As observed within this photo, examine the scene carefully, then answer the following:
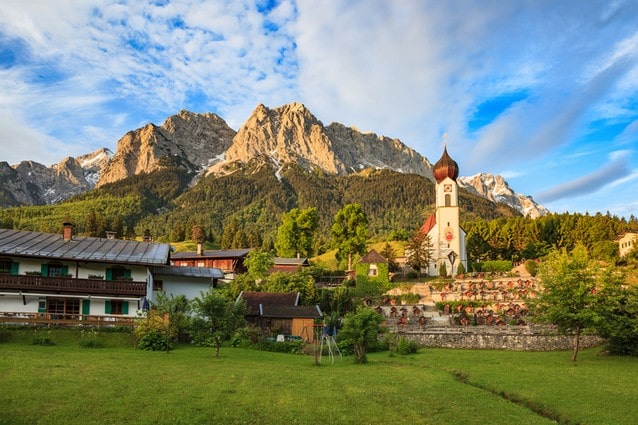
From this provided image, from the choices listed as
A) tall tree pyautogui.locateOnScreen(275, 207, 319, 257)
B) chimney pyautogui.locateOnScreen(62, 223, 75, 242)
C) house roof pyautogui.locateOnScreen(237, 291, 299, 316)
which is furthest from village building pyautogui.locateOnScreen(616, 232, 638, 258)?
chimney pyautogui.locateOnScreen(62, 223, 75, 242)

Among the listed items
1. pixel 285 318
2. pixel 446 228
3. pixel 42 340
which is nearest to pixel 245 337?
pixel 285 318

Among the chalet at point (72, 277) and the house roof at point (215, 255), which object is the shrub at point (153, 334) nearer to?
the chalet at point (72, 277)

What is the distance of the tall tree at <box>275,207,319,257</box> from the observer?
7862cm

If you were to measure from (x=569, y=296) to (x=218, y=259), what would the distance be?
53.0m

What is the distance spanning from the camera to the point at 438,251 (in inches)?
2842

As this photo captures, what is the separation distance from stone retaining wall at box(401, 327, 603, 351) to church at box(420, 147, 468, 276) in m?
30.7

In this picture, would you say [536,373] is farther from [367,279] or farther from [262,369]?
[367,279]

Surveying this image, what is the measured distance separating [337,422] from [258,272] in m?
44.4

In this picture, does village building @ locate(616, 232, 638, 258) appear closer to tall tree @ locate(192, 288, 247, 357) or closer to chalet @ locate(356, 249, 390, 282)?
chalet @ locate(356, 249, 390, 282)

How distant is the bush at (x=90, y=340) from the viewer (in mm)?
28484

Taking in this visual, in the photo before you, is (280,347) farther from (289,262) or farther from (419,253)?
(289,262)

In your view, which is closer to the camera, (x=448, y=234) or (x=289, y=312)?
(x=289, y=312)

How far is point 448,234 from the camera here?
7275 cm

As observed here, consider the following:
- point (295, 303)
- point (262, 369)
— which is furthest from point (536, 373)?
point (295, 303)
